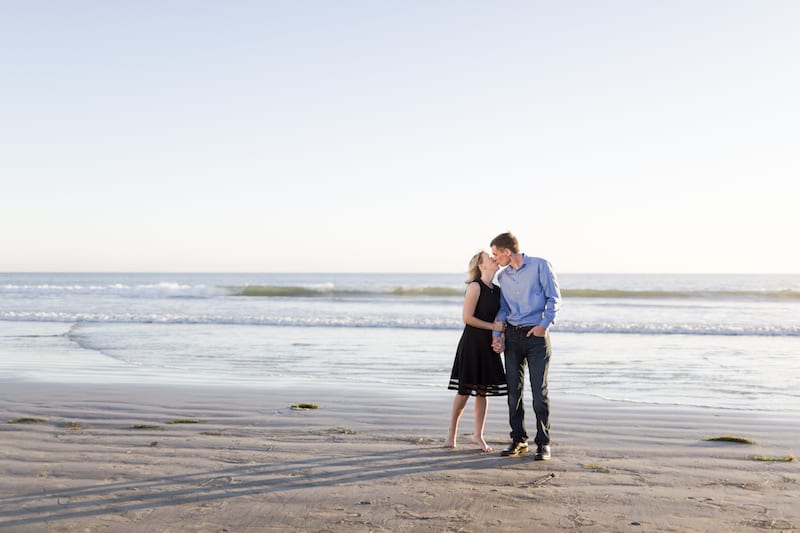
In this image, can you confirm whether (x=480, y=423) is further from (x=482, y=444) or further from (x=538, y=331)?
(x=538, y=331)

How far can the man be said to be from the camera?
5.63 meters

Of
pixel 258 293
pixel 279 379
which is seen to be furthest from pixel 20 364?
pixel 258 293

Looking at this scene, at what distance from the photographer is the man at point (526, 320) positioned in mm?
5633

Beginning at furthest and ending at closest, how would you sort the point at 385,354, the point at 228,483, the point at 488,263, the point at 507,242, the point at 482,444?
the point at 385,354, the point at 488,263, the point at 482,444, the point at 507,242, the point at 228,483

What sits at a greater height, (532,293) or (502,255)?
(502,255)

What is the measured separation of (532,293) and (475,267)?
58cm

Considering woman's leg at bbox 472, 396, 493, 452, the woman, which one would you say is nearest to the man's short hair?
the woman

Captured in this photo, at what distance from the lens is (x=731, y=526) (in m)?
3.92

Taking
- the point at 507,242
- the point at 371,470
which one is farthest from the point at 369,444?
the point at 507,242

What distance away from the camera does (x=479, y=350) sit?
19.9ft

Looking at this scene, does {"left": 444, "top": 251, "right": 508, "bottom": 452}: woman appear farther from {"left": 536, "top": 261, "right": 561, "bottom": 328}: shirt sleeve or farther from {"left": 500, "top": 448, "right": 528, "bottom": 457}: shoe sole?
{"left": 536, "top": 261, "right": 561, "bottom": 328}: shirt sleeve

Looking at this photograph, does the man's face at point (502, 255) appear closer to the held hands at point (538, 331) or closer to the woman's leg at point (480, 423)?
the held hands at point (538, 331)

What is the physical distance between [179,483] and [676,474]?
11.7 ft

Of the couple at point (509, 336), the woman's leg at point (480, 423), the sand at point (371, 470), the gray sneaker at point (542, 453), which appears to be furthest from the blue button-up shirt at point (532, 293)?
the sand at point (371, 470)
